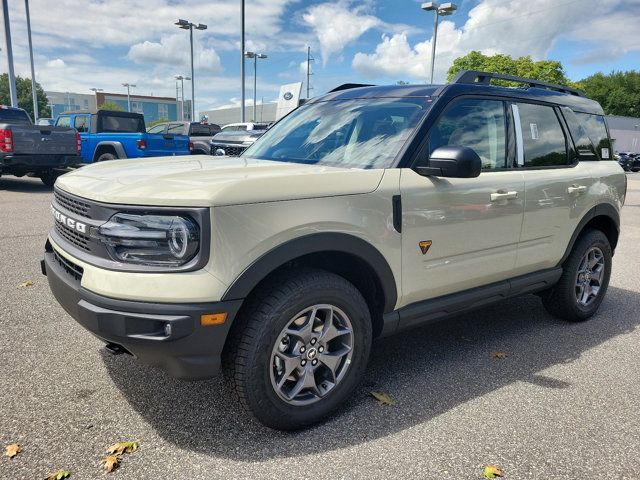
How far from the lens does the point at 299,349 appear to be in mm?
2609

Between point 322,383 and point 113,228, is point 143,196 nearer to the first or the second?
point 113,228

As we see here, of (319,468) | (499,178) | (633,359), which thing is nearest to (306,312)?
(319,468)

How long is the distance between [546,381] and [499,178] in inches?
53.1

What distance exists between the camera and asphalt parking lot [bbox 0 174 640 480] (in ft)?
7.86

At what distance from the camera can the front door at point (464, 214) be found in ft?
9.51

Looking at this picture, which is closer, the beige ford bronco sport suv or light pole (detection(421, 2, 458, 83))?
the beige ford bronco sport suv

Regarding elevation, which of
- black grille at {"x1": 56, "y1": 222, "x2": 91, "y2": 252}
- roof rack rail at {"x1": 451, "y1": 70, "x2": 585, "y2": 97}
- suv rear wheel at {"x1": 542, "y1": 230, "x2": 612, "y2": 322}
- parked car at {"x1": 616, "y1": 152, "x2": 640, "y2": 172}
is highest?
roof rack rail at {"x1": 451, "y1": 70, "x2": 585, "y2": 97}

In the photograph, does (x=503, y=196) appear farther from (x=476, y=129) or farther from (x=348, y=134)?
(x=348, y=134)

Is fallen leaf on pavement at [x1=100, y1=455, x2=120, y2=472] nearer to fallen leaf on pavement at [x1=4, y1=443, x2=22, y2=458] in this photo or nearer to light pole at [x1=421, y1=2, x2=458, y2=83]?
fallen leaf on pavement at [x1=4, y1=443, x2=22, y2=458]

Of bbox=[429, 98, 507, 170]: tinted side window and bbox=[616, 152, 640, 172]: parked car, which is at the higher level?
bbox=[429, 98, 507, 170]: tinted side window

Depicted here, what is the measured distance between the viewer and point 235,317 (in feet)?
7.87

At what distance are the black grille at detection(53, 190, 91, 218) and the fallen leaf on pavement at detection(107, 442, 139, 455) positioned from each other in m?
1.11

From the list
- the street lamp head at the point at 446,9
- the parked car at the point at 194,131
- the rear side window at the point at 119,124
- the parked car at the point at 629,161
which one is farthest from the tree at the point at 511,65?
the rear side window at the point at 119,124

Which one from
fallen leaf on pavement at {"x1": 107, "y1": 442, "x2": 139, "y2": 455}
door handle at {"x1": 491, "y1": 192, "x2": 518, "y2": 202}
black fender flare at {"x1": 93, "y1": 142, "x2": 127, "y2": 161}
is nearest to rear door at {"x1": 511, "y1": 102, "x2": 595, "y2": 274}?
door handle at {"x1": 491, "y1": 192, "x2": 518, "y2": 202}
